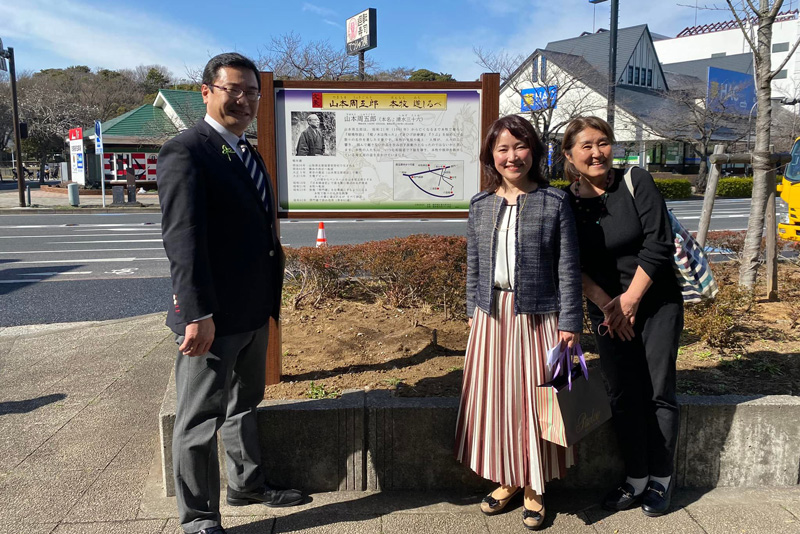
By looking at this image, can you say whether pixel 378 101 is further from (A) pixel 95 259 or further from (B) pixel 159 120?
(B) pixel 159 120

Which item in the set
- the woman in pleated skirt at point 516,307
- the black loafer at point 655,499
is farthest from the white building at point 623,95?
the woman in pleated skirt at point 516,307

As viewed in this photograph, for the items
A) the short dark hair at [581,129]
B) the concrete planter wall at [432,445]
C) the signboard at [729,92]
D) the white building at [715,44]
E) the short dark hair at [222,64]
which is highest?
the white building at [715,44]

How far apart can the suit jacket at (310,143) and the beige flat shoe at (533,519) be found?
87.1 inches

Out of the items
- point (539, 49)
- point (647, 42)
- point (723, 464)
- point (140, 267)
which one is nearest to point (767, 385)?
point (723, 464)

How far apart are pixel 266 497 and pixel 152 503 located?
524mm

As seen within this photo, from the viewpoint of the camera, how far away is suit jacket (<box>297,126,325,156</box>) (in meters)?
3.49

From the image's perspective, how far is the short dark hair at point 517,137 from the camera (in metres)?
2.43

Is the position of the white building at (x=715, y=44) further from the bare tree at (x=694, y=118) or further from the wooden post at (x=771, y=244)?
the wooden post at (x=771, y=244)

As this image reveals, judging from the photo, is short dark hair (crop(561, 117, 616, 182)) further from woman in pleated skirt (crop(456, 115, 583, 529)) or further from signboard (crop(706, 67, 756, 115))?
signboard (crop(706, 67, 756, 115))

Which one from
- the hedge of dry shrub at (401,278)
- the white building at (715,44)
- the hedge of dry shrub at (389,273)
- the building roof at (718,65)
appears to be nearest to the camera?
the hedge of dry shrub at (401,278)

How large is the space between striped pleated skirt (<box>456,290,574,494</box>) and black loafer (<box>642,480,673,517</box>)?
39cm

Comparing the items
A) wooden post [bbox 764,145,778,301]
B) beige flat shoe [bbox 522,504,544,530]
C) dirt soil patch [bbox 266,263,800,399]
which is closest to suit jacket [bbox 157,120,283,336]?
dirt soil patch [bbox 266,263,800,399]

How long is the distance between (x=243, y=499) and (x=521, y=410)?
4.34 feet

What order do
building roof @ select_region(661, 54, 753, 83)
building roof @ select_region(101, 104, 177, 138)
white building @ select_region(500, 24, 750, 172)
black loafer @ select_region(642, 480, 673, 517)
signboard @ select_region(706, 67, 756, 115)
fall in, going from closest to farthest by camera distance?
black loafer @ select_region(642, 480, 673, 517) → white building @ select_region(500, 24, 750, 172) → building roof @ select_region(101, 104, 177, 138) → signboard @ select_region(706, 67, 756, 115) → building roof @ select_region(661, 54, 753, 83)
